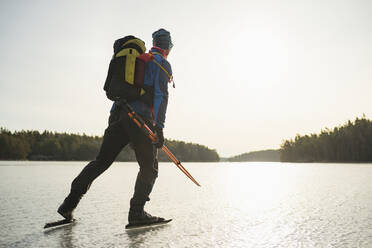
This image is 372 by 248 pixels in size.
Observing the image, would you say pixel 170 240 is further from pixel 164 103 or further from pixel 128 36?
pixel 128 36

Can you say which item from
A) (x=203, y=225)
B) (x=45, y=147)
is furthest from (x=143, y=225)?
(x=45, y=147)

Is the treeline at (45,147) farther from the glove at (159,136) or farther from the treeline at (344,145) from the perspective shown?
the glove at (159,136)

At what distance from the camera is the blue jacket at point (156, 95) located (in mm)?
3727

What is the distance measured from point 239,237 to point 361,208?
300 cm

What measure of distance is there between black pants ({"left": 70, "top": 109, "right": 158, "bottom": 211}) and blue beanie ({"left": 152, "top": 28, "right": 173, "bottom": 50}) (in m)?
1.06

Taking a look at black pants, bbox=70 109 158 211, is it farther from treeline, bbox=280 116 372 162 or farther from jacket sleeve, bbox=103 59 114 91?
treeline, bbox=280 116 372 162

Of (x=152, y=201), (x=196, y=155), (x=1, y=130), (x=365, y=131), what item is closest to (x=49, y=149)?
(x=1, y=130)

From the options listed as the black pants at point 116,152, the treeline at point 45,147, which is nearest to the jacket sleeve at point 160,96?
the black pants at point 116,152

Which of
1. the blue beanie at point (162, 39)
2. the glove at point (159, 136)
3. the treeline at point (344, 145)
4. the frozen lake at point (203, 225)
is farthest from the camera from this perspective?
the treeline at point (344, 145)

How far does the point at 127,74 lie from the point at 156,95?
17.0 inches

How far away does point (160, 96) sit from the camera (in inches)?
147

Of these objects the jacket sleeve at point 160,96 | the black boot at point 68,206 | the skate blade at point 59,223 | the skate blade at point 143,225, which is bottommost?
the skate blade at point 143,225

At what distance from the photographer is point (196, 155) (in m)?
154

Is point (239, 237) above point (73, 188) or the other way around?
the other way around
